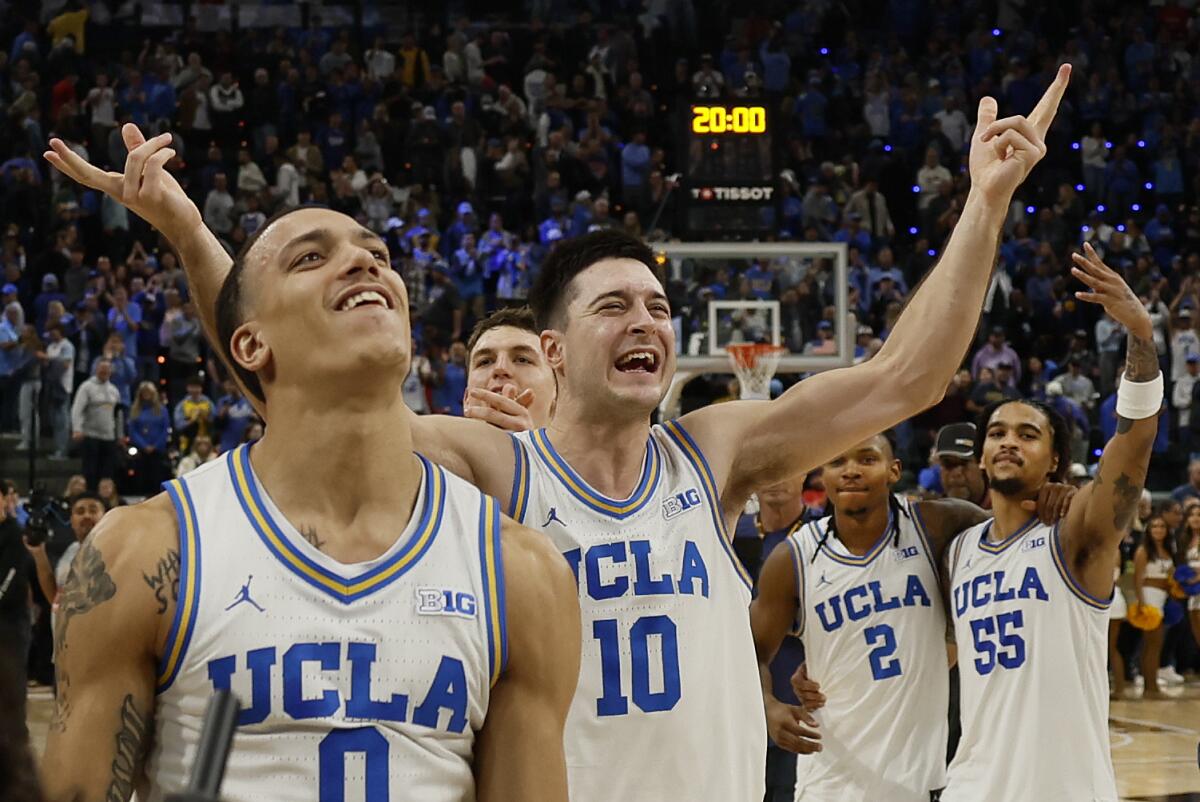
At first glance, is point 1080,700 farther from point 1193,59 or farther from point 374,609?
point 1193,59

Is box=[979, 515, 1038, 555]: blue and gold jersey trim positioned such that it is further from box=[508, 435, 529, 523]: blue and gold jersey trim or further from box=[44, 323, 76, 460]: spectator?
box=[44, 323, 76, 460]: spectator

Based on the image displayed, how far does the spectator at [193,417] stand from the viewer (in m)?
Result: 15.7

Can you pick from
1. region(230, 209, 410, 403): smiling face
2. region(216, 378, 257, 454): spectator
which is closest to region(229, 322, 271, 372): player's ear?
region(230, 209, 410, 403): smiling face

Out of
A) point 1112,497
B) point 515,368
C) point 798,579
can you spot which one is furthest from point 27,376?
point 1112,497

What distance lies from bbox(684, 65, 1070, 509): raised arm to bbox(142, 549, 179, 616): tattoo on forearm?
1442 mm

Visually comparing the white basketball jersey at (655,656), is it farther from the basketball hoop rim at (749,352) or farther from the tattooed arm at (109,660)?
the basketball hoop rim at (749,352)

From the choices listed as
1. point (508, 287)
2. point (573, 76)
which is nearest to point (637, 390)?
point (508, 287)

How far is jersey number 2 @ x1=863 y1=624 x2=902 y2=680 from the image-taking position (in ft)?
18.7

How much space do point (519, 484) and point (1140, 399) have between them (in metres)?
2.80

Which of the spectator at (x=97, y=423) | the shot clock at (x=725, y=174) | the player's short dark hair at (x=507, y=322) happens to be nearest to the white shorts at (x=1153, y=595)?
the shot clock at (x=725, y=174)

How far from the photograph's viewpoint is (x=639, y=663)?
325cm

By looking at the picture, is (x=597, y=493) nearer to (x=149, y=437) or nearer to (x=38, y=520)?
(x=38, y=520)

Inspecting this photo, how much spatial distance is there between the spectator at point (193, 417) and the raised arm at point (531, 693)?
1354cm

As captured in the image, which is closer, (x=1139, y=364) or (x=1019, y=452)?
(x=1139, y=364)
